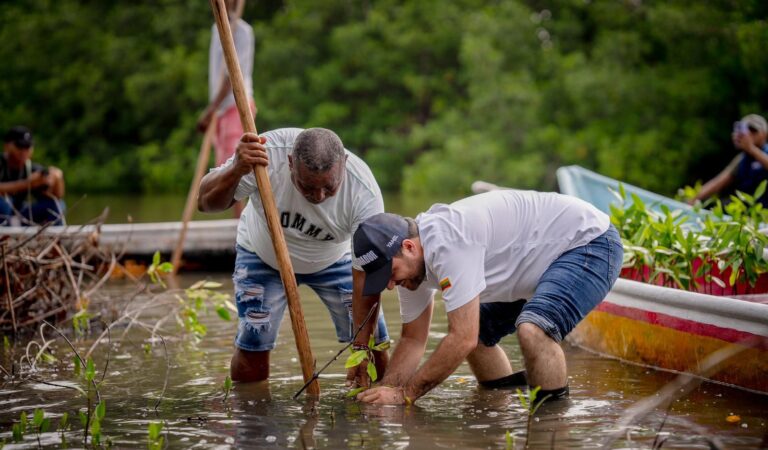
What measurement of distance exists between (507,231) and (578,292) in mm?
463

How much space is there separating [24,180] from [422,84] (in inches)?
804

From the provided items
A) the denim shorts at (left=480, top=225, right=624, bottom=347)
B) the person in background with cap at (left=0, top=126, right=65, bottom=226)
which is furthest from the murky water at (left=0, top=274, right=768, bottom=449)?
the person in background with cap at (left=0, top=126, right=65, bottom=226)

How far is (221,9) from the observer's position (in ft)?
16.0

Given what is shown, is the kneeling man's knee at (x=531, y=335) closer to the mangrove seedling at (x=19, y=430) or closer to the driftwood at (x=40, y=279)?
the mangrove seedling at (x=19, y=430)

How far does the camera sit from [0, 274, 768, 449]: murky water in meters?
4.38

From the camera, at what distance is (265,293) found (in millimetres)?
5348

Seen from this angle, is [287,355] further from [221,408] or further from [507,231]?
[507,231]

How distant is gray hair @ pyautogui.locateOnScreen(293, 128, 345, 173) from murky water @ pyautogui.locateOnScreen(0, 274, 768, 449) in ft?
4.03

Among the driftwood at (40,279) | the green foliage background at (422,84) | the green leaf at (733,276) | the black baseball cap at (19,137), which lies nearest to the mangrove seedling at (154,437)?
the driftwood at (40,279)

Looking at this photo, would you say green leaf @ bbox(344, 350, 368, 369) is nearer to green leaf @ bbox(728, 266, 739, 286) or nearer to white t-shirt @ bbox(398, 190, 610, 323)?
white t-shirt @ bbox(398, 190, 610, 323)

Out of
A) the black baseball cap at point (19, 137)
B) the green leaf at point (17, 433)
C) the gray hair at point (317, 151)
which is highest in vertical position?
the gray hair at point (317, 151)

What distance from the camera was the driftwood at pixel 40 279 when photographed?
6.78 m

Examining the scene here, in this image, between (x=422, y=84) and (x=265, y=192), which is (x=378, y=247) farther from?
(x=422, y=84)

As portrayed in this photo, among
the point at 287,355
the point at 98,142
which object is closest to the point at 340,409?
the point at 287,355
